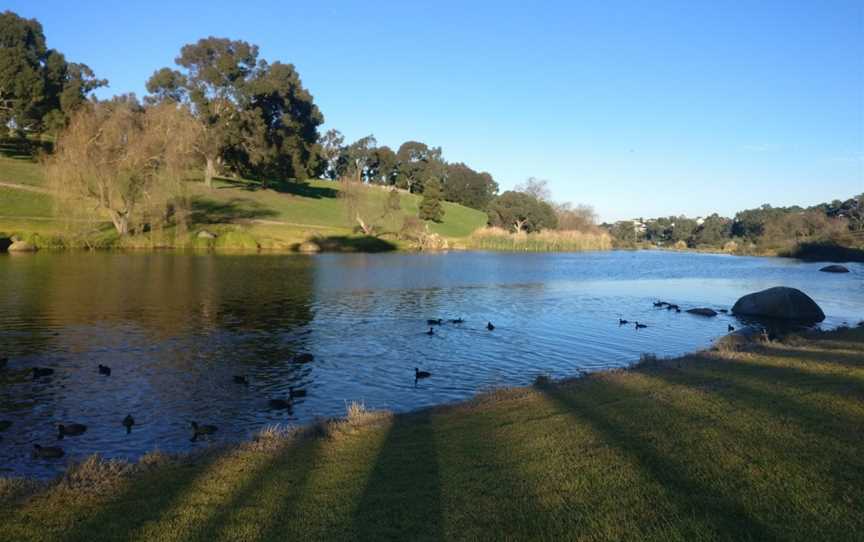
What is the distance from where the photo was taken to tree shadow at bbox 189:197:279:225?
245 feet

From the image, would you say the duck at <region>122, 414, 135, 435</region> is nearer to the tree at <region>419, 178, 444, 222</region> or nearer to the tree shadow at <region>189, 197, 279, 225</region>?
the tree shadow at <region>189, 197, 279, 225</region>

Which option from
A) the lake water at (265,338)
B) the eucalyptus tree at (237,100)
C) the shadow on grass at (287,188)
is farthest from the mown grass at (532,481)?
the shadow on grass at (287,188)

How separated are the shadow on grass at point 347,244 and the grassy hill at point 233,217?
13 centimetres

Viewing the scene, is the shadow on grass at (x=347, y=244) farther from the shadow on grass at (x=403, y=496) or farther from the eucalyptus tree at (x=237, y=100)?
the shadow on grass at (x=403, y=496)

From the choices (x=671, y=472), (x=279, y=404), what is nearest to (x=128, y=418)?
(x=279, y=404)

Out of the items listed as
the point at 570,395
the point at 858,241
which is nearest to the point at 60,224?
the point at 570,395

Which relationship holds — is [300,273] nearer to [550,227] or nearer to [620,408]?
[620,408]

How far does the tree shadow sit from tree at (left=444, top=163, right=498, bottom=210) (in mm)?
79452

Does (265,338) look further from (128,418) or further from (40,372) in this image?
(128,418)

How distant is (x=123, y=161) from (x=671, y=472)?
6047 cm

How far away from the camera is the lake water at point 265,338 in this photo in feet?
45.6

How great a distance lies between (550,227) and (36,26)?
8643 cm

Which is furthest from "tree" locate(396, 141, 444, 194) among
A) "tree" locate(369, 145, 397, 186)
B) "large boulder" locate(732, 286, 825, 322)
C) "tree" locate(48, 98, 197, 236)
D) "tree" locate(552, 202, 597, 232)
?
"large boulder" locate(732, 286, 825, 322)

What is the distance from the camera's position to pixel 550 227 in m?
115
